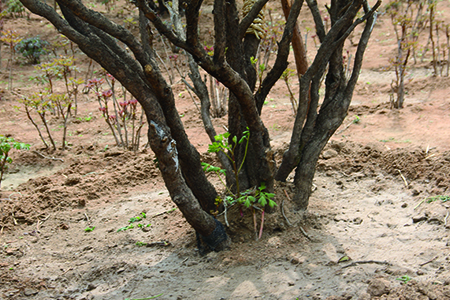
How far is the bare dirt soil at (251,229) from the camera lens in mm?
2686

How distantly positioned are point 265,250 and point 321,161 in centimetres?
210

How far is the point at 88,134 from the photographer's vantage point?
272 inches

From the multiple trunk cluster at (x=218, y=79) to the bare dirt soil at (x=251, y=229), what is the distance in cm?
35

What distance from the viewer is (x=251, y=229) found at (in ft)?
10.9

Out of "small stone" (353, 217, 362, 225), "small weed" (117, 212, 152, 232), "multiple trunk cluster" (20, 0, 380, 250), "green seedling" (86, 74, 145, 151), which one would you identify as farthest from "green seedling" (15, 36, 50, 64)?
"small stone" (353, 217, 362, 225)

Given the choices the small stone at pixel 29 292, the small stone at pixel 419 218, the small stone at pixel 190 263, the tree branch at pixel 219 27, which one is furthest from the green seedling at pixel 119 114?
the small stone at pixel 419 218

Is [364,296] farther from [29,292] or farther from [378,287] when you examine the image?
[29,292]

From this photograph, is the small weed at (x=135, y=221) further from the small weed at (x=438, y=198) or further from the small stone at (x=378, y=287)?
the small weed at (x=438, y=198)

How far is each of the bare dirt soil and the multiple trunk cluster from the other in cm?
35

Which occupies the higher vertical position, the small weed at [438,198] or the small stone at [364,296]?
the small weed at [438,198]

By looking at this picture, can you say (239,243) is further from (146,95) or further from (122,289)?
(146,95)

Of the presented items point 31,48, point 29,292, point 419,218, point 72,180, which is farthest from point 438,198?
point 31,48

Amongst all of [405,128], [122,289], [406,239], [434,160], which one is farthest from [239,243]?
[405,128]

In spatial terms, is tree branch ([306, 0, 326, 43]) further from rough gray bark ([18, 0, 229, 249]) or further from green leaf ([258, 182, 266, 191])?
rough gray bark ([18, 0, 229, 249])
